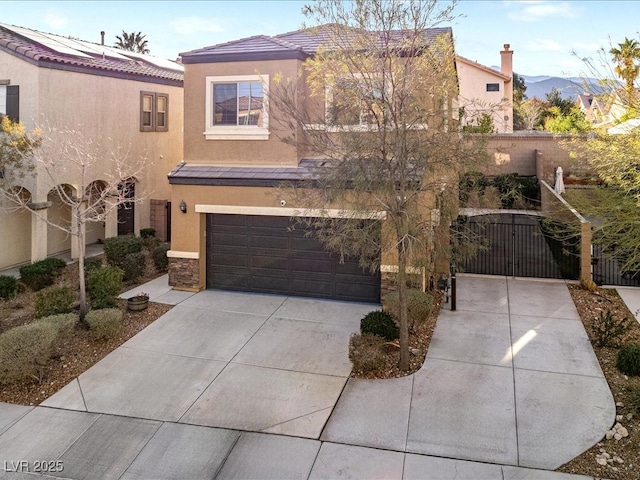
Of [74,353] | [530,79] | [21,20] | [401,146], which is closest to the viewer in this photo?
[401,146]

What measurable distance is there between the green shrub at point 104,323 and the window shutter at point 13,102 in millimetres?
9306

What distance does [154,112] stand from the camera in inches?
794

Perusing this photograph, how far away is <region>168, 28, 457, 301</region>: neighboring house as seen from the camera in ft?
41.9

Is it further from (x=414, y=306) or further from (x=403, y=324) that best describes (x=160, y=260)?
(x=403, y=324)

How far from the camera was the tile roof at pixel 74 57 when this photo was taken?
51.2 ft

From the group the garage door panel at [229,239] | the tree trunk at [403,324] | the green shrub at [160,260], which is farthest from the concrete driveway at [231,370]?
the green shrub at [160,260]

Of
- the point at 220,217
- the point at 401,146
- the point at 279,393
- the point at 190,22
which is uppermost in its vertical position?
the point at 190,22

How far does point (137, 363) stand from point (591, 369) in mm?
8251

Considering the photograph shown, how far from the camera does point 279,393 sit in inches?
316

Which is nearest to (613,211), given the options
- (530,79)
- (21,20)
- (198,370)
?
(198,370)

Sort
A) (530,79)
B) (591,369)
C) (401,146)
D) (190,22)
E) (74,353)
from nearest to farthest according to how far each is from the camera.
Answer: (401,146), (591,369), (74,353), (190,22), (530,79)

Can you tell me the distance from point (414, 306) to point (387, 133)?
12.8ft

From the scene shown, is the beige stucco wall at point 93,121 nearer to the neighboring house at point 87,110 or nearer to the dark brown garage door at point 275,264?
the neighboring house at point 87,110

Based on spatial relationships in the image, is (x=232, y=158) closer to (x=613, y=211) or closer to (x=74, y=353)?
(x=74, y=353)
